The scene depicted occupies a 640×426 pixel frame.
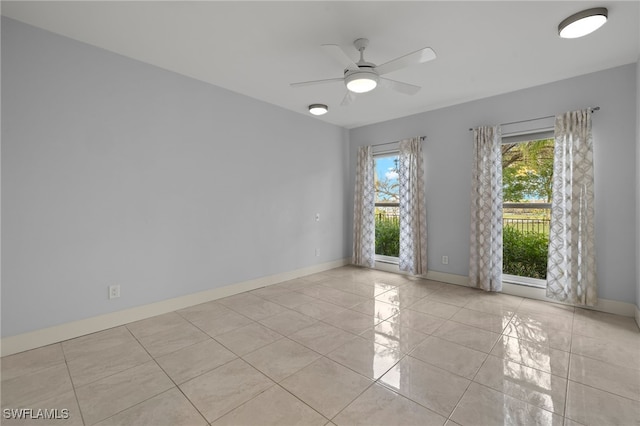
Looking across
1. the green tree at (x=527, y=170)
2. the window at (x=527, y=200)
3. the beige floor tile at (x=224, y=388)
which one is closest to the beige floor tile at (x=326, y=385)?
the beige floor tile at (x=224, y=388)

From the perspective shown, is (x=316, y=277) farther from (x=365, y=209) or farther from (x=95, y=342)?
(x=95, y=342)

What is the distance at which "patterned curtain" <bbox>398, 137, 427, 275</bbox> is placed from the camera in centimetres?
453

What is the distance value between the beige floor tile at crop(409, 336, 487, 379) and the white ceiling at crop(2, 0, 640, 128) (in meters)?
2.75

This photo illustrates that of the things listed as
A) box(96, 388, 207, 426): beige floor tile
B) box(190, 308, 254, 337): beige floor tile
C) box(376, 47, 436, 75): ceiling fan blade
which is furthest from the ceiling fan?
box(96, 388, 207, 426): beige floor tile

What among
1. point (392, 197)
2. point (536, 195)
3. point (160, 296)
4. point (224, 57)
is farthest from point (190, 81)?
point (536, 195)

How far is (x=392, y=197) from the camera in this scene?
5469 millimetres

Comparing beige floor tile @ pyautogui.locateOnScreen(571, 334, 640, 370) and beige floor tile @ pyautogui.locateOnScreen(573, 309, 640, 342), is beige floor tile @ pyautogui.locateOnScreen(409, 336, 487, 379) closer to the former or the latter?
beige floor tile @ pyautogui.locateOnScreen(571, 334, 640, 370)

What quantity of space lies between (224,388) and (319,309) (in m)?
1.56

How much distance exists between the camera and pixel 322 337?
104 inches

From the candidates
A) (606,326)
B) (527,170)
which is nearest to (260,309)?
(606,326)

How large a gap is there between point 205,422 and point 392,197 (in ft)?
15.2

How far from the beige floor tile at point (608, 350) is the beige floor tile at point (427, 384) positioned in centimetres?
128

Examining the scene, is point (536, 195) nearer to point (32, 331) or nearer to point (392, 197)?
point (392, 197)

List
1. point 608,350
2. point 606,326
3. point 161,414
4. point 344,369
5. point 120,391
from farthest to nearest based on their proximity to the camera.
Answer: point 606,326 → point 608,350 → point 344,369 → point 120,391 → point 161,414
